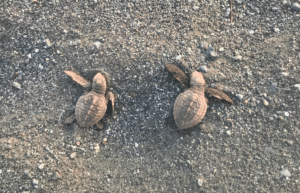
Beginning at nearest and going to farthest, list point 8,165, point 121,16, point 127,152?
point 8,165
point 127,152
point 121,16

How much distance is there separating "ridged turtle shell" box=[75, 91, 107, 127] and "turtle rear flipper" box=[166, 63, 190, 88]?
1547mm

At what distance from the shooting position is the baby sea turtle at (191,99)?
3.63m

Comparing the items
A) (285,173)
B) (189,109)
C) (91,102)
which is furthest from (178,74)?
(285,173)

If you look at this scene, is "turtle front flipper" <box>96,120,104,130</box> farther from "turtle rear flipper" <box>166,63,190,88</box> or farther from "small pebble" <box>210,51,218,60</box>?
"small pebble" <box>210,51,218,60</box>

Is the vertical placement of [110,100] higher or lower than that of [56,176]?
higher

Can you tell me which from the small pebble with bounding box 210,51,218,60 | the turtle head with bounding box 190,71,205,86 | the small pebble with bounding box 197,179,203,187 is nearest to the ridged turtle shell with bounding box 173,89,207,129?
the turtle head with bounding box 190,71,205,86

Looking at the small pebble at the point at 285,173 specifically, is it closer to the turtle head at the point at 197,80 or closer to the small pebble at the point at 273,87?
the small pebble at the point at 273,87

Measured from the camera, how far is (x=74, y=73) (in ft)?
13.4

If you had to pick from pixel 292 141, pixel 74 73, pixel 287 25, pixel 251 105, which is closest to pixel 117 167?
pixel 74 73

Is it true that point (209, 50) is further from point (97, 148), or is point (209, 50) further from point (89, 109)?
point (97, 148)

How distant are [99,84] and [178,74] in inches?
63.5

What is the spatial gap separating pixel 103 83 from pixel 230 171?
304 cm

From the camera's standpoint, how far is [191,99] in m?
3.65

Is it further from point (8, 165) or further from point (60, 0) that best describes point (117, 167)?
point (60, 0)
